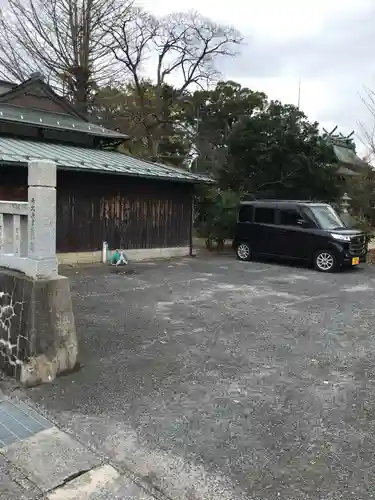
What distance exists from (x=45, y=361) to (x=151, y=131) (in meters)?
18.2

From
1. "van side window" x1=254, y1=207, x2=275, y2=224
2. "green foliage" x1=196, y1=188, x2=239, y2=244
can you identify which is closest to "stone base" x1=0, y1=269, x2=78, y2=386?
"van side window" x1=254, y1=207, x2=275, y2=224

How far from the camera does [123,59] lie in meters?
19.5

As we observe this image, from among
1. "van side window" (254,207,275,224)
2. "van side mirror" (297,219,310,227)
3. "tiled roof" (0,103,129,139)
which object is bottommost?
"van side mirror" (297,219,310,227)

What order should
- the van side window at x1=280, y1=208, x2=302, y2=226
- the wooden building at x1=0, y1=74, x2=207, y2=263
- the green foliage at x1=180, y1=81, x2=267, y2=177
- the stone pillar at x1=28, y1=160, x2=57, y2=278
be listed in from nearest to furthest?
1. the stone pillar at x1=28, y1=160, x2=57, y2=278
2. the wooden building at x1=0, y1=74, x2=207, y2=263
3. the van side window at x1=280, y1=208, x2=302, y2=226
4. the green foliage at x1=180, y1=81, x2=267, y2=177

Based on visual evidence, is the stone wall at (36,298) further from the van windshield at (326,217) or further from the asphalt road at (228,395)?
the van windshield at (326,217)

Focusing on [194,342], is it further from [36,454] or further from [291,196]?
[291,196]

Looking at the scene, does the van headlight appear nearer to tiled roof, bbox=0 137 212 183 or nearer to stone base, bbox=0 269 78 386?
tiled roof, bbox=0 137 212 183

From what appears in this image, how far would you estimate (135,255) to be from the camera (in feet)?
35.9

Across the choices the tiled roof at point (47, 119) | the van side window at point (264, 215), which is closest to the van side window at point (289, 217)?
the van side window at point (264, 215)

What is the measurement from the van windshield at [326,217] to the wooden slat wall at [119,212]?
364 centimetres

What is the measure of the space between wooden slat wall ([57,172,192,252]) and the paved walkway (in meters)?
7.06

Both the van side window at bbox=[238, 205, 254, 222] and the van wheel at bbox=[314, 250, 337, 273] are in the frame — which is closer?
the van wheel at bbox=[314, 250, 337, 273]

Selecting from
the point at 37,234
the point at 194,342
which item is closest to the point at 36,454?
the point at 37,234

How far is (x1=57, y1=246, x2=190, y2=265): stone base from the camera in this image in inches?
378
